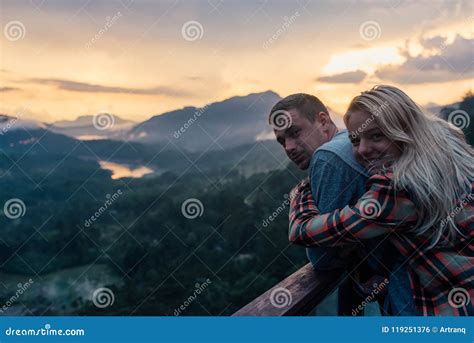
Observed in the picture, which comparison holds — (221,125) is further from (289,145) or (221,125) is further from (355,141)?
→ (355,141)

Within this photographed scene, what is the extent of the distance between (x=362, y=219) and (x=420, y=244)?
6.8 inches

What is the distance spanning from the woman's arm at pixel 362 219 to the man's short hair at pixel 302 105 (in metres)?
0.51

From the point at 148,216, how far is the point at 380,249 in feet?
54.8

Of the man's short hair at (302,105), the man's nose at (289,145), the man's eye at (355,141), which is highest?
the man's short hair at (302,105)

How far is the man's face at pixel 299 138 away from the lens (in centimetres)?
217

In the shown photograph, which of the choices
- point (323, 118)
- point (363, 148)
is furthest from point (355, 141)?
point (323, 118)

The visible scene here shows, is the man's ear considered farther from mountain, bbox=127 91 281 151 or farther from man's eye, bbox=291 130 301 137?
mountain, bbox=127 91 281 151

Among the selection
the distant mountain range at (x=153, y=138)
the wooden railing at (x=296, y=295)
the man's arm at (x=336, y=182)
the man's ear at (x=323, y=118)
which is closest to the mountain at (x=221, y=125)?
the distant mountain range at (x=153, y=138)

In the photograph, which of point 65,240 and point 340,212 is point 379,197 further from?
point 65,240

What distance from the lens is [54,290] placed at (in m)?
16.4

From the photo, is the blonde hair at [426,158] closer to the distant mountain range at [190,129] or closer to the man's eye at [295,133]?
the man's eye at [295,133]

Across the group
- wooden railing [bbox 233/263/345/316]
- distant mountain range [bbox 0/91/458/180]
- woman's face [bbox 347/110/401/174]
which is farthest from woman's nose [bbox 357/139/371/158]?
distant mountain range [bbox 0/91/458/180]

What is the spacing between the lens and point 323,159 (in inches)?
70.5

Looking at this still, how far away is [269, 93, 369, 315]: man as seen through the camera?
1.77 meters
